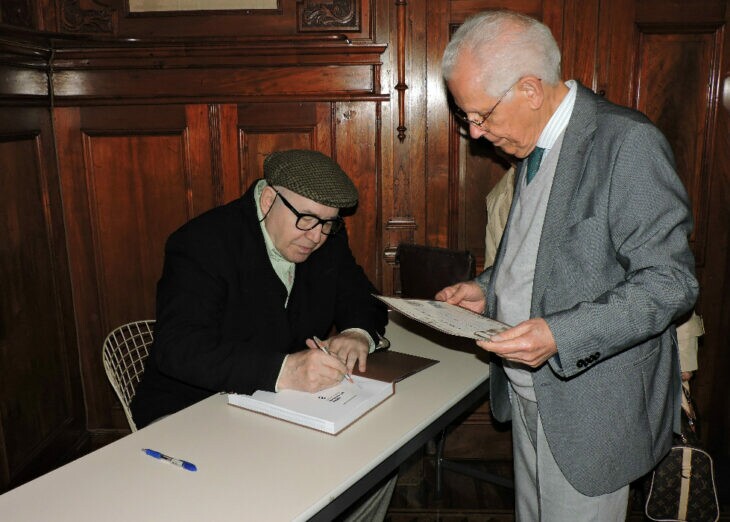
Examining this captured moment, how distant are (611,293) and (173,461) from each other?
1120 millimetres

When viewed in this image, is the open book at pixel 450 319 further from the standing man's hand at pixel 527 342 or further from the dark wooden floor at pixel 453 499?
the dark wooden floor at pixel 453 499

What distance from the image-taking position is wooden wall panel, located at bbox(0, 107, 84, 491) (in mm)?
2959

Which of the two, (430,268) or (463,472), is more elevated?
(430,268)

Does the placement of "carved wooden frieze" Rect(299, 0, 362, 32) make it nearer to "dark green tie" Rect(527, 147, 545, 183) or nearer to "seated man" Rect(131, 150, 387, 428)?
"seated man" Rect(131, 150, 387, 428)

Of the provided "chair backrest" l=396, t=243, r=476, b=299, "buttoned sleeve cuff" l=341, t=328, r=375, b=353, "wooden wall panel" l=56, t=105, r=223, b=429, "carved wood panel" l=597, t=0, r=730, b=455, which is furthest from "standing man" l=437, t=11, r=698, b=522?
"wooden wall panel" l=56, t=105, r=223, b=429

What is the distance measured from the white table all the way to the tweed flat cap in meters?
0.66

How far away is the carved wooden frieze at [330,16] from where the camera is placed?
316 centimetres

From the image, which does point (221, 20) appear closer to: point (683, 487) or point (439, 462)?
point (439, 462)

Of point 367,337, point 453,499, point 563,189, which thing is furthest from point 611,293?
point 453,499

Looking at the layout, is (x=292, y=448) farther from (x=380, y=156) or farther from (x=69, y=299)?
(x=69, y=299)

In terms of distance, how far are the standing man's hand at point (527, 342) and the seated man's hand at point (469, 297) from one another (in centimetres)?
68

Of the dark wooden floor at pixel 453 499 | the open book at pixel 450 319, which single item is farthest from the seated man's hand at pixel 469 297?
the dark wooden floor at pixel 453 499

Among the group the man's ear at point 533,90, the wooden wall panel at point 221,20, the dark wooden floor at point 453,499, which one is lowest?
the dark wooden floor at point 453,499

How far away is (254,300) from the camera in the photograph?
90.5 inches
